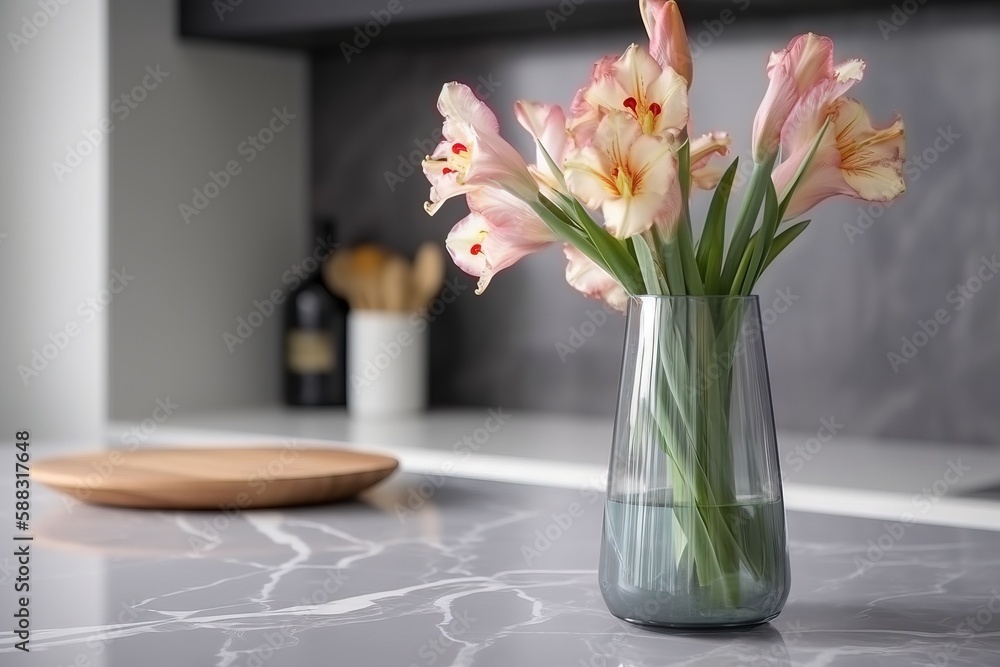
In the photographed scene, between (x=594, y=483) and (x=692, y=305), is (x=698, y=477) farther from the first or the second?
(x=594, y=483)

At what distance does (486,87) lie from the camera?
2336mm

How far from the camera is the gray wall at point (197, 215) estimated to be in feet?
7.15

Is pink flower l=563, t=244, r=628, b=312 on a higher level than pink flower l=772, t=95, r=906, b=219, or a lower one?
lower

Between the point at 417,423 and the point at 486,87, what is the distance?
2.10 feet

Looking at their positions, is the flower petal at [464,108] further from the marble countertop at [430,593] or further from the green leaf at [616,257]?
the marble countertop at [430,593]
